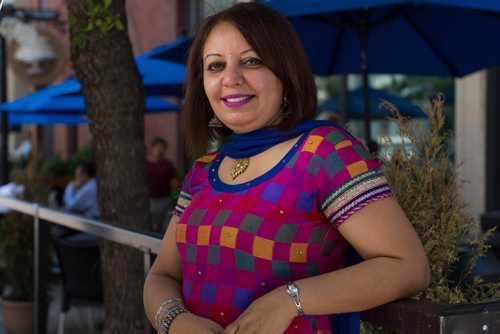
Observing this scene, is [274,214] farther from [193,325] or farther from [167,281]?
[167,281]

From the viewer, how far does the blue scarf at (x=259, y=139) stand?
5.40ft

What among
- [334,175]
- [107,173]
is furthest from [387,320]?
[107,173]

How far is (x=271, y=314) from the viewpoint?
147cm

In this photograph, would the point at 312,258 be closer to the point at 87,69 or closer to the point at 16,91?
the point at 87,69

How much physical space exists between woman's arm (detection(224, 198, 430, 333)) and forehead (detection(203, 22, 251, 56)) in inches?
19.3

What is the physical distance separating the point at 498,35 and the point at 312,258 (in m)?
4.03

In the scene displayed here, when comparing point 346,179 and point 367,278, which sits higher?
point 346,179

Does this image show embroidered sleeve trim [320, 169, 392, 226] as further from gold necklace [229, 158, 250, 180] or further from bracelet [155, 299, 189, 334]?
bracelet [155, 299, 189, 334]

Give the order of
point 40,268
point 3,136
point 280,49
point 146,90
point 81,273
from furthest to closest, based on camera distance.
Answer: point 3,136, point 146,90, point 81,273, point 40,268, point 280,49

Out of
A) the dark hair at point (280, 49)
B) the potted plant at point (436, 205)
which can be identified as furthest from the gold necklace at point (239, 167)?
the potted plant at point (436, 205)

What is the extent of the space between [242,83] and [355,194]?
40 centimetres

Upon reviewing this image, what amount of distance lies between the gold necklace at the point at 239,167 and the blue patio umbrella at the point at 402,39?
10.1ft

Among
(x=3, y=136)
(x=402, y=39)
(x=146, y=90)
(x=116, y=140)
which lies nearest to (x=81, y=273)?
(x=116, y=140)

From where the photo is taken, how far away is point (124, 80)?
376 centimetres
